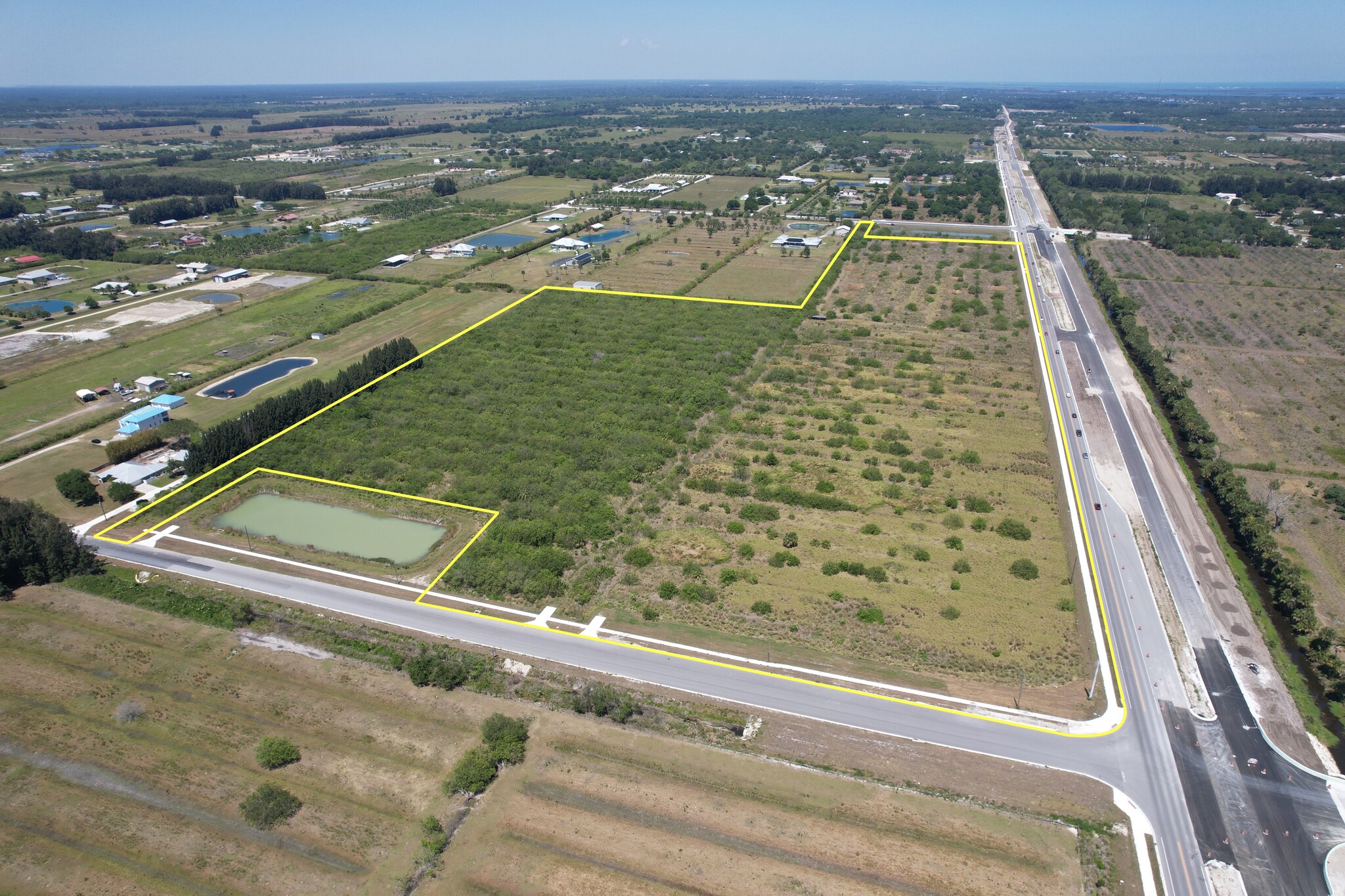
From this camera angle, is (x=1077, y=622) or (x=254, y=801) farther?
(x=1077, y=622)

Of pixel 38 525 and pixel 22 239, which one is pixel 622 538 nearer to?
pixel 38 525

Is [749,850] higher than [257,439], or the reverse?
[257,439]

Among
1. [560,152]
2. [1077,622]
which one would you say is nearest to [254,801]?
Answer: [1077,622]

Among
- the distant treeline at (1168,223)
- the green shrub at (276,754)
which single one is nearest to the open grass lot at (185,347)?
the green shrub at (276,754)

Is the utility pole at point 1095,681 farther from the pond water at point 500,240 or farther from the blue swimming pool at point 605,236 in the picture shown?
the pond water at point 500,240

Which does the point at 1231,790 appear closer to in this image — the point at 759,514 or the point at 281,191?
the point at 759,514

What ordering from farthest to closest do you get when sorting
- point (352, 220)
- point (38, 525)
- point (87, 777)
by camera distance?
point (352, 220), point (38, 525), point (87, 777)

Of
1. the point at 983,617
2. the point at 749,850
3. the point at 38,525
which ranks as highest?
the point at 38,525
